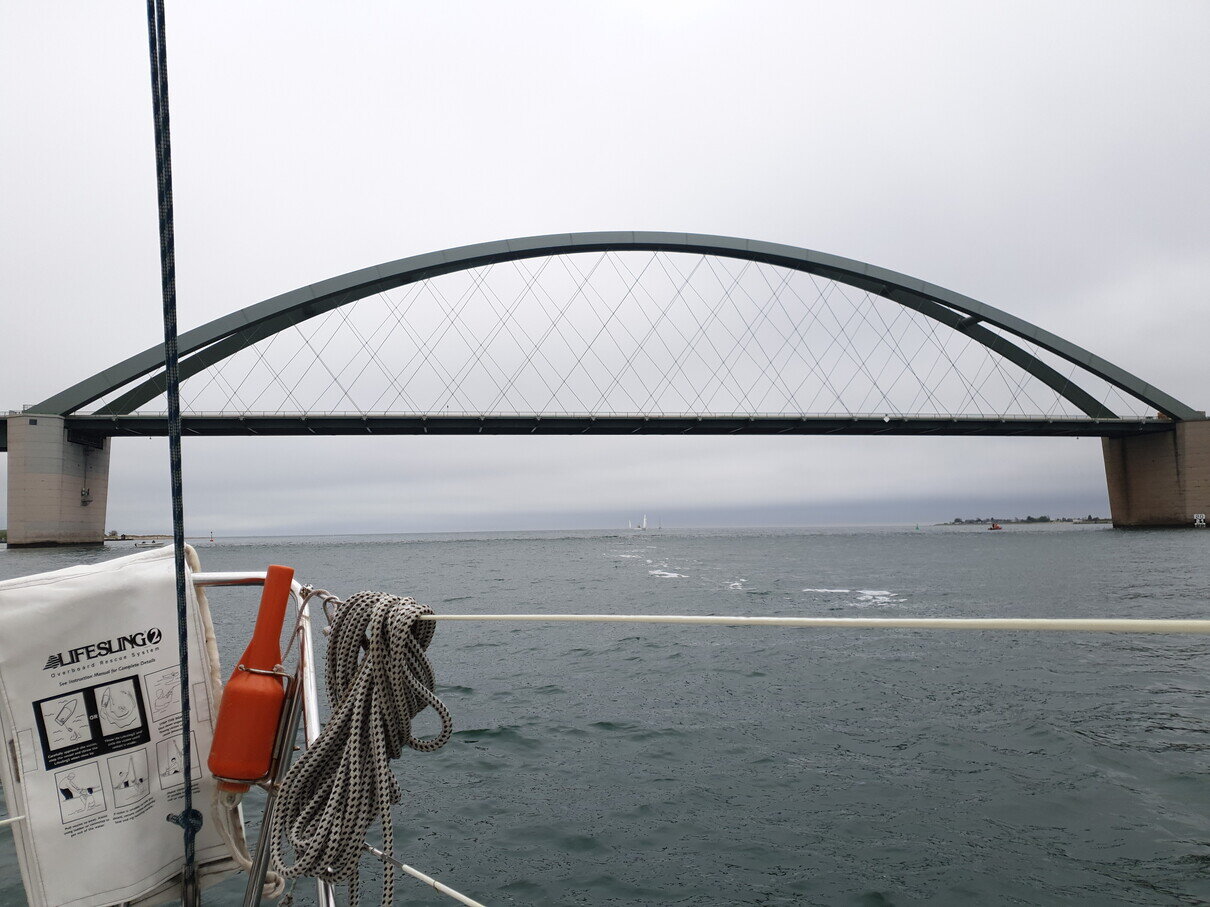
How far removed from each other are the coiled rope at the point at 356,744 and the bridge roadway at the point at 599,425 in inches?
1728

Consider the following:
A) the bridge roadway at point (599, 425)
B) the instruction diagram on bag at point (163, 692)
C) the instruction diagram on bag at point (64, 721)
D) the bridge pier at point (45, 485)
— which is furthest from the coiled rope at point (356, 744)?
the bridge pier at point (45, 485)

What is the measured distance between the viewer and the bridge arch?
45219 millimetres

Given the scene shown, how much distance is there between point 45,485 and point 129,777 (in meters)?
51.7

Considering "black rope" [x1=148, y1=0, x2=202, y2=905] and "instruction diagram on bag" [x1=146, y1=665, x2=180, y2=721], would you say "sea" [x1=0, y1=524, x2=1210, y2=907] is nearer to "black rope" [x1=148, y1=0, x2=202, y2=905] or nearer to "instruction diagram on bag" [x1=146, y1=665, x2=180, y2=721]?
"instruction diagram on bag" [x1=146, y1=665, x2=180, y2=721]

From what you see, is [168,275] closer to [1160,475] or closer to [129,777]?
[129,777]

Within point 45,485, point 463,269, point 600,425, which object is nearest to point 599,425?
point 600,425

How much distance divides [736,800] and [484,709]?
126 inches

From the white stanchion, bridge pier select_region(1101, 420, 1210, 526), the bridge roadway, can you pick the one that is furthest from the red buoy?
bridge pier select_region(1101, 420, 1210, 526)

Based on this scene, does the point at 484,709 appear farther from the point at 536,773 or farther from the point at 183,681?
the point at 183,681

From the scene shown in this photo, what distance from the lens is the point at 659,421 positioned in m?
47.5

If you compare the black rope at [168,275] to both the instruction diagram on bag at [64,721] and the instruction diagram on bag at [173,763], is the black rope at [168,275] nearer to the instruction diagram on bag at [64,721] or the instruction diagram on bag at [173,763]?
the instruction diagram on bag at [173,763]

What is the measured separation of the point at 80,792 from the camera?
1766mm

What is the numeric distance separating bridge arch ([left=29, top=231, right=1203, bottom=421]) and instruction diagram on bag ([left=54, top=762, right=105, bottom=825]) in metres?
45.5

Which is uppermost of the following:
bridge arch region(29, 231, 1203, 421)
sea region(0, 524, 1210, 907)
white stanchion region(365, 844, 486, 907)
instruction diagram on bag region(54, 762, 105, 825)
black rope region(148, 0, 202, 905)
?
bridge arch region(29, 231, 1203, 421)
